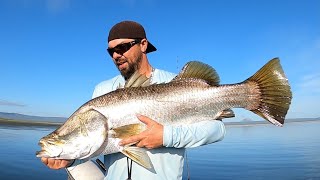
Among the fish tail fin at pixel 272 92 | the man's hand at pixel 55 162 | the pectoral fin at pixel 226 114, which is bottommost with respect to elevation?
the man's hand at pixel 55 162

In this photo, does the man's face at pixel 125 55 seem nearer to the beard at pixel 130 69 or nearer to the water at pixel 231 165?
the beard at pixel 130 69

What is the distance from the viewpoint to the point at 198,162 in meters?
19.4

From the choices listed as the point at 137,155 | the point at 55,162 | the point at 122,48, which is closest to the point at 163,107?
the point at 137,155

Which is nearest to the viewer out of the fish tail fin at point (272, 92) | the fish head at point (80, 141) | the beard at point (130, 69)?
the fish head at point (80, 141)

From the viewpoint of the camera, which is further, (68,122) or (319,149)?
(319,149)

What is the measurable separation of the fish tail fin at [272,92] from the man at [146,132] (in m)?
0.57

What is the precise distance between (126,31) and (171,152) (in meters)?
1.75

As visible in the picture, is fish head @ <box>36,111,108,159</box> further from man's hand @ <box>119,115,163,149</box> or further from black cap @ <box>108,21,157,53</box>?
black cap @ <box>108,21,157,53</box>

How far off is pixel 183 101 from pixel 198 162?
50.4ft

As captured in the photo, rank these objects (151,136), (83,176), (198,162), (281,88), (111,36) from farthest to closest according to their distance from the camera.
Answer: (198,162), (83,176), (111,36), (281,88), (151,136)

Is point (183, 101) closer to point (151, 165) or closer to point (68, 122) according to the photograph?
point (151, 165)

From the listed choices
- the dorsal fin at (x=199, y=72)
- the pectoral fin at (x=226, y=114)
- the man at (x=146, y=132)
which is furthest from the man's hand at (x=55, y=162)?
the pectoral fin at (x=226, y=114)

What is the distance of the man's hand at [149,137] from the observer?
166 inches

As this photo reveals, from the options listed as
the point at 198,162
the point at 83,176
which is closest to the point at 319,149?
the point at 198,162
